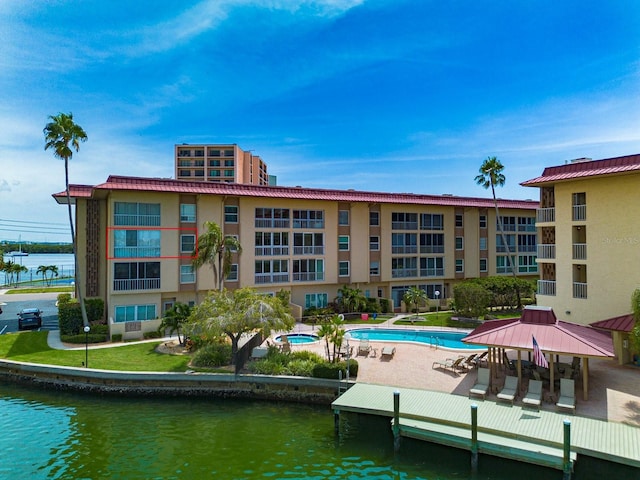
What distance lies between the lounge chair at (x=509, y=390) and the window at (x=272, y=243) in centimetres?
2445

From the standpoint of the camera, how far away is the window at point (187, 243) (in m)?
35.2

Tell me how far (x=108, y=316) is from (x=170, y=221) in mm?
8702

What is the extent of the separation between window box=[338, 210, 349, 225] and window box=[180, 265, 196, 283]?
1513 cm

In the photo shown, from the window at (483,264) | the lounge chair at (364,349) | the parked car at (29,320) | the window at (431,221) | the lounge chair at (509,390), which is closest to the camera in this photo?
the lounge chair at (509,390)

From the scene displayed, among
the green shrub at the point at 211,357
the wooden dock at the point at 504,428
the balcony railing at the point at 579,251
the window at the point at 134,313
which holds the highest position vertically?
the balcony railing at the point at 579,251

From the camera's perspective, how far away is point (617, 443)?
551 inches

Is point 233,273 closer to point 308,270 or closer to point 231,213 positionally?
point 231,213

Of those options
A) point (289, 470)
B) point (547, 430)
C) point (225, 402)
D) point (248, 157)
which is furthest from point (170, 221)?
point (248, 157)

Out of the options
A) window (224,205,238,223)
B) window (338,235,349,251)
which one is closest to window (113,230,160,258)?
window (224,205,238,223)

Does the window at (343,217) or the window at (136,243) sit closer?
the window at (136,243)

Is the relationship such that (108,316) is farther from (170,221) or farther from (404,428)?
(404,428)

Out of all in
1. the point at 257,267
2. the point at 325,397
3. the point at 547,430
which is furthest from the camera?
the point at 257,267

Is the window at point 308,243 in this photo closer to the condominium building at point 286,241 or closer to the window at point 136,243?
the condominium building at point 286,241

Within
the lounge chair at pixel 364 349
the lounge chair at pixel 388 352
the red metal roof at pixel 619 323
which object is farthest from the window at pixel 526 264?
the lounge chair at pixel 364 349
